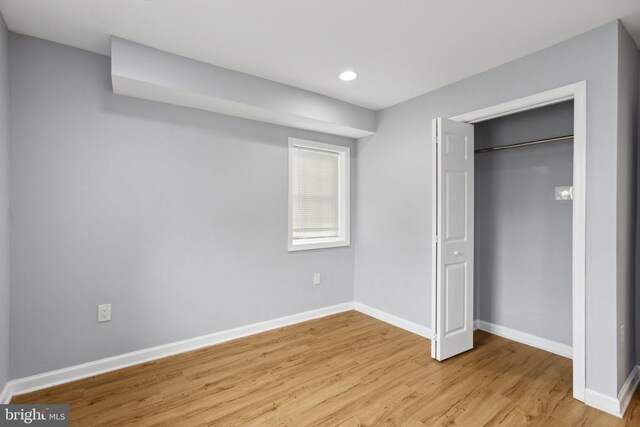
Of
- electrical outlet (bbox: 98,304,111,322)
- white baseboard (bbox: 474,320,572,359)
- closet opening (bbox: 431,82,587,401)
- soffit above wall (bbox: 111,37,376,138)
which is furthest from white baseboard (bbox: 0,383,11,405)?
white baseboard (bbox: 474,320,572,359)

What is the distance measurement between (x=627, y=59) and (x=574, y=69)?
353mm

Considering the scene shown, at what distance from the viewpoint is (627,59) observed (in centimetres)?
219

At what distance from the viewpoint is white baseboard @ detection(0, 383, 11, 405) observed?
204 cm

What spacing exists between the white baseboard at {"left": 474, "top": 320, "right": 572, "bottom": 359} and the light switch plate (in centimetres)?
134

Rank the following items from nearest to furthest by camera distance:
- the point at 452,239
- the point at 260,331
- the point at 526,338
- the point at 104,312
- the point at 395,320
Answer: the point at 104,312 → the point at 452,239 → the point at 526,338 → the point at 260,331 → the point at 395,320

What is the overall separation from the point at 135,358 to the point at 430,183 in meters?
3.15

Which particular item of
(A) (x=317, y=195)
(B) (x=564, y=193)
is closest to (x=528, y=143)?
(B) (x=564, y=193)

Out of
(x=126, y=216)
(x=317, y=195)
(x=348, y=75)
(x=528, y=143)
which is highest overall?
(x=348, y=75)

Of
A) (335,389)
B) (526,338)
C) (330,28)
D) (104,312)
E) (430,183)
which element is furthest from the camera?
(430,183)

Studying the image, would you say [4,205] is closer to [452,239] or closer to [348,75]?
[348,75]

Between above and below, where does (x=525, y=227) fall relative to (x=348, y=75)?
below

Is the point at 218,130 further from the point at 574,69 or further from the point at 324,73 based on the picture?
the point at 574,69

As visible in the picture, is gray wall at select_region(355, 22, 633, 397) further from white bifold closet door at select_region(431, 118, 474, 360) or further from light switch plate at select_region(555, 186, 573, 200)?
light switch plate at select_region(555, 186, 573, 200)

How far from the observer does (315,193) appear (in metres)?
3.90
